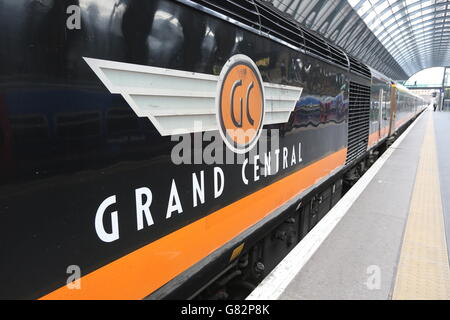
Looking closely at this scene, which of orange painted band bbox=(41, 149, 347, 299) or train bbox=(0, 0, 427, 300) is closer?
train bbox=(0, 0, 427, 300)

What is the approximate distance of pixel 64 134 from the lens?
1106mm

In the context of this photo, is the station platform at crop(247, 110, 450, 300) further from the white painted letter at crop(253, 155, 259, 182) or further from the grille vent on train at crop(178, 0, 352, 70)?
the grille vent on train at crop(178, 0, 352, 70)

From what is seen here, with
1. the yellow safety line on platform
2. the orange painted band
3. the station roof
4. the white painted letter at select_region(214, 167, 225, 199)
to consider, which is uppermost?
the station roof

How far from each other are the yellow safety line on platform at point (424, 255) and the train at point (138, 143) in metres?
1.17

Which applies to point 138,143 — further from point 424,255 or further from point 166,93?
point 424,255

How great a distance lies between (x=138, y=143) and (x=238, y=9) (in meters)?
1.39

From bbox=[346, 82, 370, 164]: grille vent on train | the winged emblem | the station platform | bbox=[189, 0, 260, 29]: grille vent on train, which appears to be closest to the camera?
the winged emblem

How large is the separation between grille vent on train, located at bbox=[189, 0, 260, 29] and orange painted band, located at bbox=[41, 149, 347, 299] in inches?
51.5

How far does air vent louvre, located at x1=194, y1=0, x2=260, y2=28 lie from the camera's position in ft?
6.26

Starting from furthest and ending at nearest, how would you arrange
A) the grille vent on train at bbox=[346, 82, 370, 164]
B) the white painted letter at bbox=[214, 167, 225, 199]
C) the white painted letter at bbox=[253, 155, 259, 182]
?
the grille vent on train at bbox=[346, 82, 370, 164] → the white painted letter at bbox=[253, 155, 259, 182] → the white painted letter at bbox=[214, 167, 225, 199]

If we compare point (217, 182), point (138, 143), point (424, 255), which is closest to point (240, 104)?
point (217, 182)

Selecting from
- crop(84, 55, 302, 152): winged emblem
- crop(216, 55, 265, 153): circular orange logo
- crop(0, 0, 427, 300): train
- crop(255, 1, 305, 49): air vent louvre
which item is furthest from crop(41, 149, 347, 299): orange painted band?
crop(255, 1, 305, 49): air vent louvre

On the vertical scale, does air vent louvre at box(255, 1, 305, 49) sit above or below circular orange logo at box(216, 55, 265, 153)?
above

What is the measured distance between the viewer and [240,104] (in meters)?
2.15
